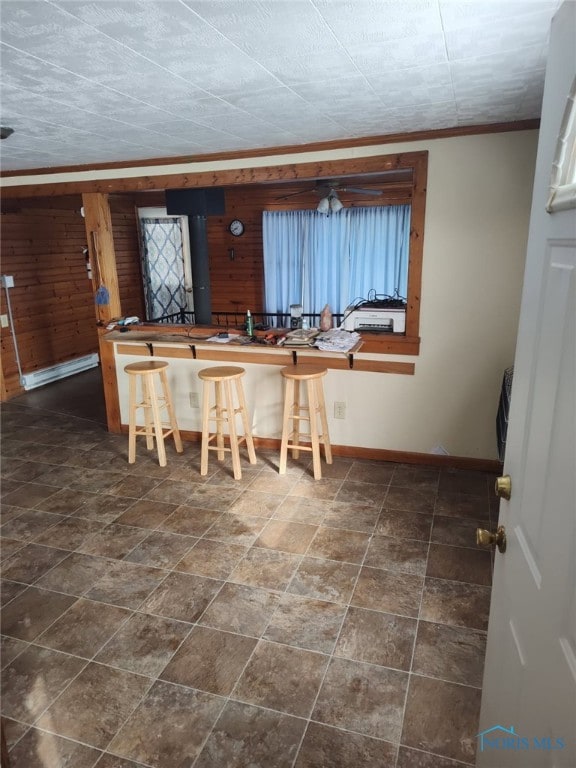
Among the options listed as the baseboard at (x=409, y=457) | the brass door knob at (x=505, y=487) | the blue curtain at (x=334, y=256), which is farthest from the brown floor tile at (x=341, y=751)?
the blue curtain at (x=334, y=256)

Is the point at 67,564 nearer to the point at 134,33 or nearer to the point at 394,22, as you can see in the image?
the point at 134,33

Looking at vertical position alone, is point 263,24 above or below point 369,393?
above

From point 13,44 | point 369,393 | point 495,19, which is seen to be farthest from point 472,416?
point 13,44

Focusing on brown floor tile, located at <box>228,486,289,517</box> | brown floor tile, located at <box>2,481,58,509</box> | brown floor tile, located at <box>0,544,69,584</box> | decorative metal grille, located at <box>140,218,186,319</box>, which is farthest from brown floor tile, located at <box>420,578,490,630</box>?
decorative metal grille, located at <box>140,218,186,319</box>

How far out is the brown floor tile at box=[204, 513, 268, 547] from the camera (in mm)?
2887

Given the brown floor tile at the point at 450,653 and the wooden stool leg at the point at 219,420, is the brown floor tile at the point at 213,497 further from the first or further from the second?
the brown floor tile at the point at 450,653

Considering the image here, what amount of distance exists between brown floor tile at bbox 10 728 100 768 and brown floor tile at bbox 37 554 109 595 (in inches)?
30.8

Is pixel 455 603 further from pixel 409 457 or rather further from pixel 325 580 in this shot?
pixel 409 457

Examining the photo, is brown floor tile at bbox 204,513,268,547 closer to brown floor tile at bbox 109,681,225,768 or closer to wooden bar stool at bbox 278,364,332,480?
wooden bar stool at bbox 278,364,332,480

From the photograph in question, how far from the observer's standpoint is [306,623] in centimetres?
222

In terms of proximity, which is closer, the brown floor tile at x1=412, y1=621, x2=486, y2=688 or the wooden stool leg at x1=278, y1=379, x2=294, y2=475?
the brown floor tile at x1=412, y1=621, x2=486, y2=688

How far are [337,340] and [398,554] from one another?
1.58 m

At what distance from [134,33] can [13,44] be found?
45cm

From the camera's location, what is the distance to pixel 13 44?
1.71m
